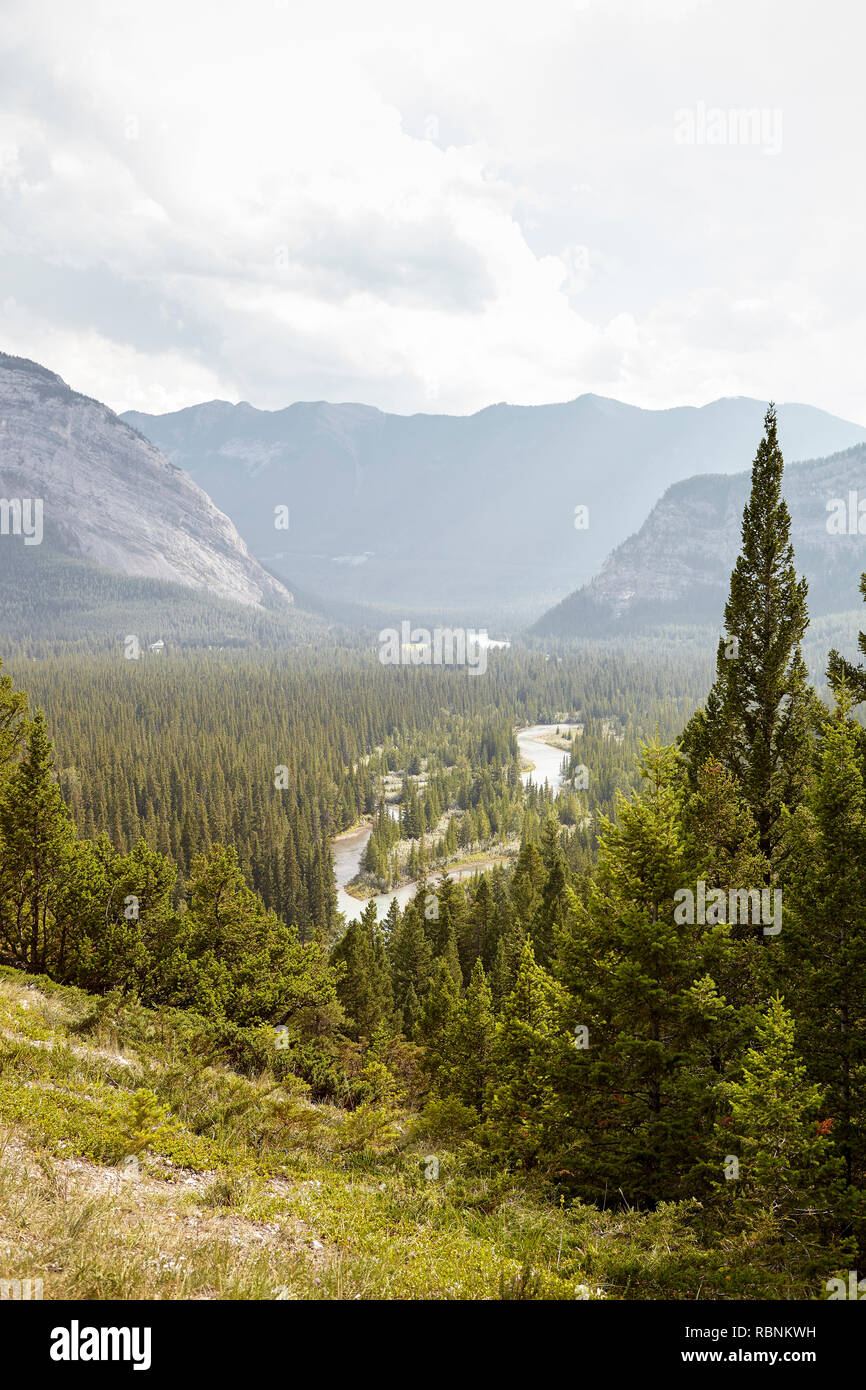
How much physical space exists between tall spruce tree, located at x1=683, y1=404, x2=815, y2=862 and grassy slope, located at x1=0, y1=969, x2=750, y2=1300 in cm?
1474

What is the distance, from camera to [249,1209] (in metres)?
12.9

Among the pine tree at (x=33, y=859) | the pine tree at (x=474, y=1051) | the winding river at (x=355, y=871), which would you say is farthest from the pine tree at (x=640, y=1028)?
the winding river at (x=355, y=871)

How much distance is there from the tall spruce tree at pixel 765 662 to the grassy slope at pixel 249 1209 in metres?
14.7

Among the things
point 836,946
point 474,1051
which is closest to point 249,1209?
point 836,946

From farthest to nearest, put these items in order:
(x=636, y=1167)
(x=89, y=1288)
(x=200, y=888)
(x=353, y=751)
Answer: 1. (x=353, y=751)
2. (x=200, y=888)
3. (x=636, y=1167)
4. (x=89, y=1288)

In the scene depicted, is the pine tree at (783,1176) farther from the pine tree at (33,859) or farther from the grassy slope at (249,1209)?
the pine tree at (33,859)

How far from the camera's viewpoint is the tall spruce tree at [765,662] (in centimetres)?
2436

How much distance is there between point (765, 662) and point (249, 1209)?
22310 mm

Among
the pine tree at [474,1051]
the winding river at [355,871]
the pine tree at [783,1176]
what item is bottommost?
the winding river at [355,871]

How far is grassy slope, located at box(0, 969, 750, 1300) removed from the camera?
955cm
